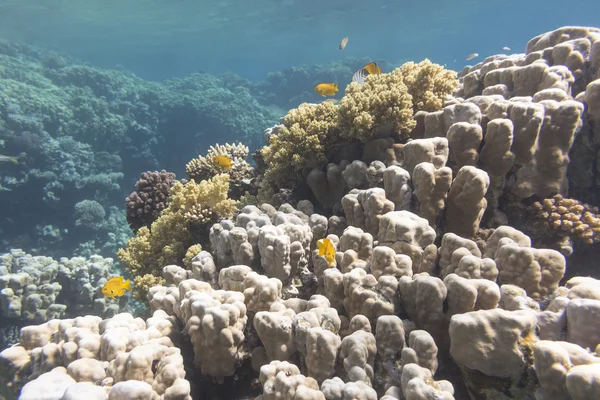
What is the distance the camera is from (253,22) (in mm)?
55594

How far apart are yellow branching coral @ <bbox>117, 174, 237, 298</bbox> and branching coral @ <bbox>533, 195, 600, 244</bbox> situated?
3858mm

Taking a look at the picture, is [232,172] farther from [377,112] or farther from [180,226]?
[377,112]

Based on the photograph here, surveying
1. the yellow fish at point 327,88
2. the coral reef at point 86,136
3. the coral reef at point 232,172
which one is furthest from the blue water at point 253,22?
the coral reef at point 232,172

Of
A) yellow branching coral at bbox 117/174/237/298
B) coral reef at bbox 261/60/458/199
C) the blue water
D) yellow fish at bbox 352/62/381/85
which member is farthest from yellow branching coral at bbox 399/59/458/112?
the blue water

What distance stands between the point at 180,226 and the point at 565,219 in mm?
4798

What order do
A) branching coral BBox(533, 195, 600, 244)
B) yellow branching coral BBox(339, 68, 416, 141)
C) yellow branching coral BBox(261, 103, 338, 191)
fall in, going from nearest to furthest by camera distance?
branching coral BBox(533, 195, 600, 244)
yellow branching coral BBox(339, 68, 416, 141)
yellow branching coral BBox(261, 103, 338, 191)

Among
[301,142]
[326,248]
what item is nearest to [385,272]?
[326,248]

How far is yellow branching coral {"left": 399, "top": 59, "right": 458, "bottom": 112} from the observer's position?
4.61m

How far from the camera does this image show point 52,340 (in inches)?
104

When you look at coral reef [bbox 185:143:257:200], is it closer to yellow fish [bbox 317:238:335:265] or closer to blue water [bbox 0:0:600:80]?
yellow fish [bbox 317:238:335:265]

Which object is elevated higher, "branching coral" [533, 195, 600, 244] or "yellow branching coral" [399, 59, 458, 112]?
→ "yellow branching coral" [399, 59, 458, 112]

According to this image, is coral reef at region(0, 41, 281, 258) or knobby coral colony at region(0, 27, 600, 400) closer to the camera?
knobby coral colony at region(0, 27, 600, 400)

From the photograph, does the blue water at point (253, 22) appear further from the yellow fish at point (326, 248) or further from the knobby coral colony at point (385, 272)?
the yellow fish at point (326, 248)

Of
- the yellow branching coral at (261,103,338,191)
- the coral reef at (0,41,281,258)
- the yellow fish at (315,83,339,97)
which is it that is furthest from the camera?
the coral reef at (0,41,281,258)
